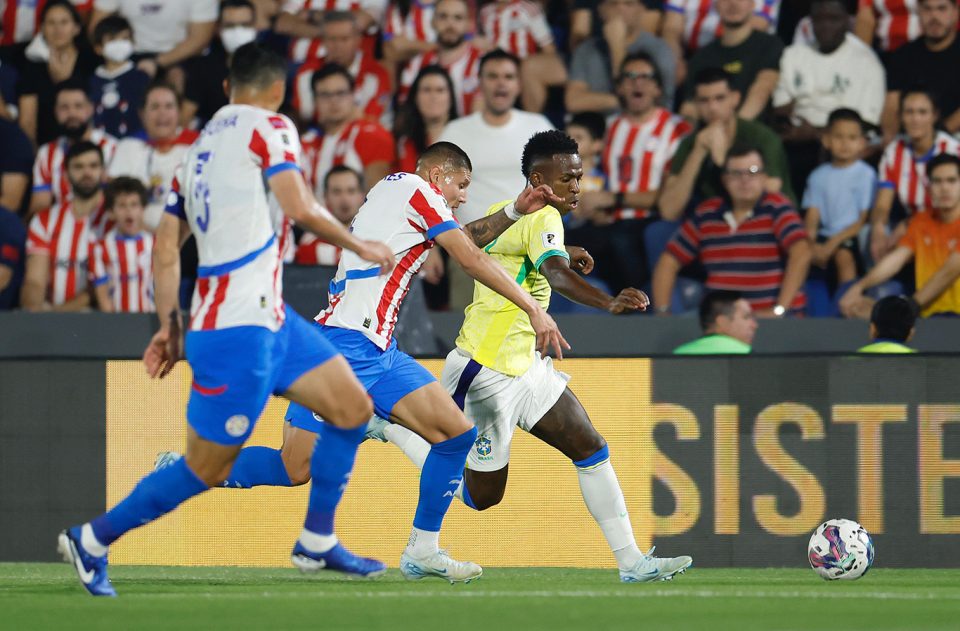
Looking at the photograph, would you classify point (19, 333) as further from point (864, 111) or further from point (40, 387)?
point (864, 111)

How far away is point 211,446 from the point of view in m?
6.24

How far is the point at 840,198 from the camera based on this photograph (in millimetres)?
12109

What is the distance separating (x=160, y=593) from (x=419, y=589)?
3.65 feet

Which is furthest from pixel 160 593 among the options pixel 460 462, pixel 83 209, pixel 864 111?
pixel 864 111

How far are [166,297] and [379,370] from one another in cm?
125

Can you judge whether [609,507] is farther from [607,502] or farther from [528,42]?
[528,42]

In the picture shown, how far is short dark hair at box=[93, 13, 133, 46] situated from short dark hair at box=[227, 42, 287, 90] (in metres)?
7.28

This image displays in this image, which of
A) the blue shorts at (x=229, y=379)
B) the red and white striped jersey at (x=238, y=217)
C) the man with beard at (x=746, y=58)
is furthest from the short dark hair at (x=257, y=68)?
the man with beard at (x=746, y=58)

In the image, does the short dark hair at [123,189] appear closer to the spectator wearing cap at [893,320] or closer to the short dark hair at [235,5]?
the short dark hair at [235,5]

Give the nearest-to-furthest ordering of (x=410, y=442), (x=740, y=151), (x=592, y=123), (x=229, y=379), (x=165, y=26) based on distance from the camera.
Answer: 1. (x=229, y=379)
2. (x=410, y=442)
3. (x=740, y=151)
4. (x=592, y=123)
5. (x=165, y=26)

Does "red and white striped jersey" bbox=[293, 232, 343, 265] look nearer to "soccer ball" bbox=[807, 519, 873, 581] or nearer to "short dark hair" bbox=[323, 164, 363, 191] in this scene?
"short dark hair" bbox=[323, 164, 363, 191]

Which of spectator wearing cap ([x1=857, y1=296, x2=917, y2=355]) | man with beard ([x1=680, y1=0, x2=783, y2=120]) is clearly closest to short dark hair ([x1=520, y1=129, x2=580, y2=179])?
spectator wearing cap ([x1=857, y1=296, x2=917, y2=355])

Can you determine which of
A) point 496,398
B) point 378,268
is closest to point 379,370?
point 378,268

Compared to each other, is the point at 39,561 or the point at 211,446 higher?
the point at 211,446
